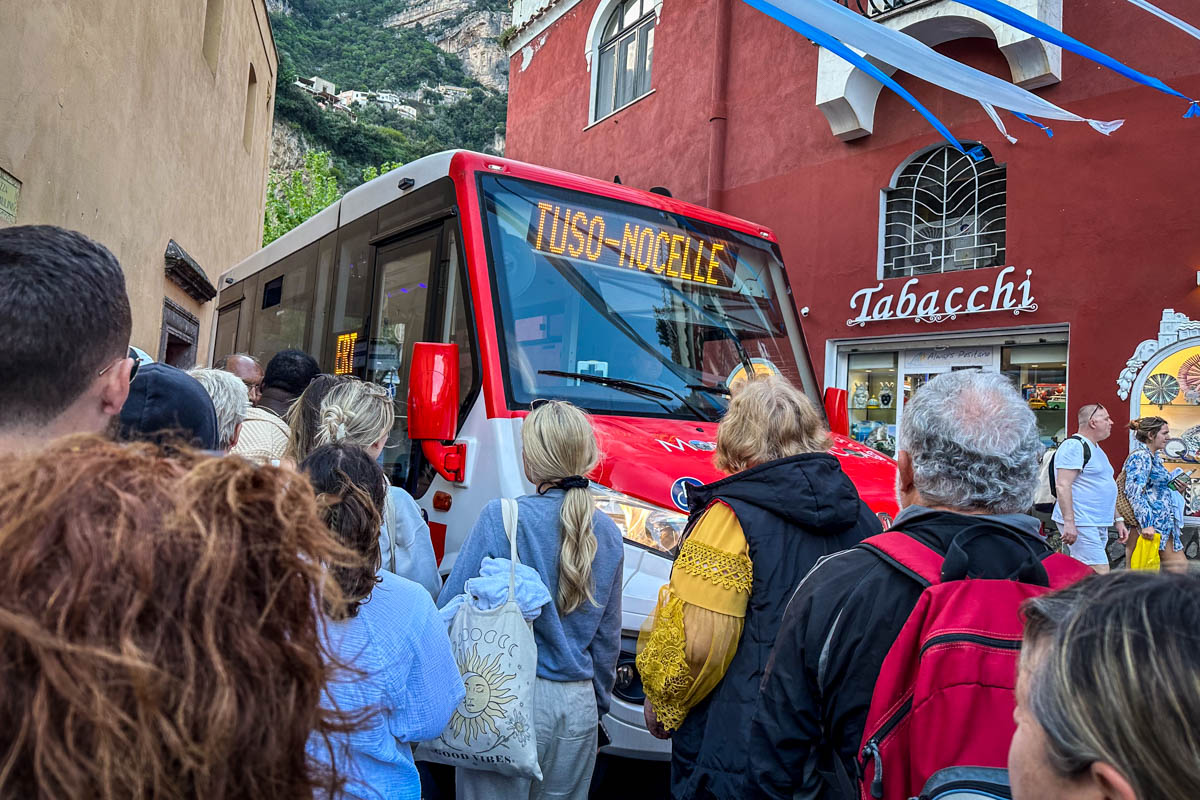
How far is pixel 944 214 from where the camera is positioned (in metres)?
10.7

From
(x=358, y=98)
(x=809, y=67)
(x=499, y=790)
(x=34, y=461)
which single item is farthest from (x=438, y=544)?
(x=358, y=98)

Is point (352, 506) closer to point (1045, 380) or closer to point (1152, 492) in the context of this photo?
point (1152, 492)

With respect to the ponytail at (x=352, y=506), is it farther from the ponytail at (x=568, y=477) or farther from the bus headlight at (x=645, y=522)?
the bus headlight at (x=645, y=522)

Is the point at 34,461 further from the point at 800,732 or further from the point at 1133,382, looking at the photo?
the point at 1133,382

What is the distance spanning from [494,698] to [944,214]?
32.9ft

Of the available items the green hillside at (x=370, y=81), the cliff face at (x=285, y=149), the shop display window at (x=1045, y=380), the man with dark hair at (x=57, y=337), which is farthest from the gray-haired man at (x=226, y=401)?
the cliff face at (x=285, y=149)

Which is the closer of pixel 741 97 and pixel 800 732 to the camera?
pixel 800 732

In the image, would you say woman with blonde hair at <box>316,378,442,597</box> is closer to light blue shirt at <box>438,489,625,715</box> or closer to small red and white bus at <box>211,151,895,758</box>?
light blue shirt at <box>438,489,625,715</box>

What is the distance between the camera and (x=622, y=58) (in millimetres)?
16078

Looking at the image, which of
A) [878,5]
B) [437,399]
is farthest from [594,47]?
[437,399]

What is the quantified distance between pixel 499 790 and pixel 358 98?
62227 millimetres

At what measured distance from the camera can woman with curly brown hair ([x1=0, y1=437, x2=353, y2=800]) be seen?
0.60 meters

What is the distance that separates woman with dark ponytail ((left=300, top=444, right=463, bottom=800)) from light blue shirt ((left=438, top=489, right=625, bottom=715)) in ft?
2.69

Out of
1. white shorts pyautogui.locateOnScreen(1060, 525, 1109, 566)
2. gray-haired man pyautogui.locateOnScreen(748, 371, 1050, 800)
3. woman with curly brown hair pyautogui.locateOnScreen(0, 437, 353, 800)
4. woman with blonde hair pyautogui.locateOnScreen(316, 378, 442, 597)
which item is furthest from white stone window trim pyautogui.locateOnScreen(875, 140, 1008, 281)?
woman with curly brown hair pyautogui.locateOnScreen(0, 437, 353, 800)
